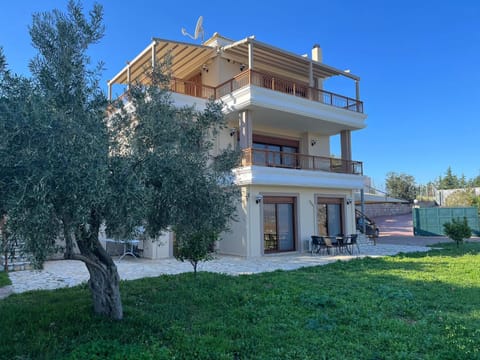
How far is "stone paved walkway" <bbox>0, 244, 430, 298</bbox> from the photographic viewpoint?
9.55 metres

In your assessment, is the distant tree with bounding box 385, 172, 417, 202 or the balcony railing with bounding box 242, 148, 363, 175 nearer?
the balcony railing with bounding box 242, 148, 363, 175

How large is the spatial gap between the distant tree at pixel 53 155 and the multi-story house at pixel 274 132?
8.45m

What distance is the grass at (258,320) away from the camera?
4.55 m

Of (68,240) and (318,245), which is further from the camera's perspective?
(318,245)

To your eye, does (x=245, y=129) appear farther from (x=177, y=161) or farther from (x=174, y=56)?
(x=177, y=161)

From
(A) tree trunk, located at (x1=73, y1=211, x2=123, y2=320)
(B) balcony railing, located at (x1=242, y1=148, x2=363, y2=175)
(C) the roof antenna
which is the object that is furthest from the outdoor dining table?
(C) the roof antenna

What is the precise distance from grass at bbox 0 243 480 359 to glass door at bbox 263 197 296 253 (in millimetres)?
6276

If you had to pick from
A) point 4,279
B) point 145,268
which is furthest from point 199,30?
point 4,279

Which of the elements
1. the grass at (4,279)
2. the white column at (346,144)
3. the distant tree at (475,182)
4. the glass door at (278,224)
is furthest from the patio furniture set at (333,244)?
the distant tree at (475,182)

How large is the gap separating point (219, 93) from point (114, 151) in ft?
40.6

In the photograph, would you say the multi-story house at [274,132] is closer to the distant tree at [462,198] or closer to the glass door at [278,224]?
the glass door at [278,224]

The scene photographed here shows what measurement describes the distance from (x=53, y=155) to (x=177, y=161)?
184 centimetres

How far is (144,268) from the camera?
11.8 metres

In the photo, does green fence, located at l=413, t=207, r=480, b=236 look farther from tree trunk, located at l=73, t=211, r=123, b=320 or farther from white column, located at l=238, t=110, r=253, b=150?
tree trunk, located at l=73, t=211, r=123, b=320
